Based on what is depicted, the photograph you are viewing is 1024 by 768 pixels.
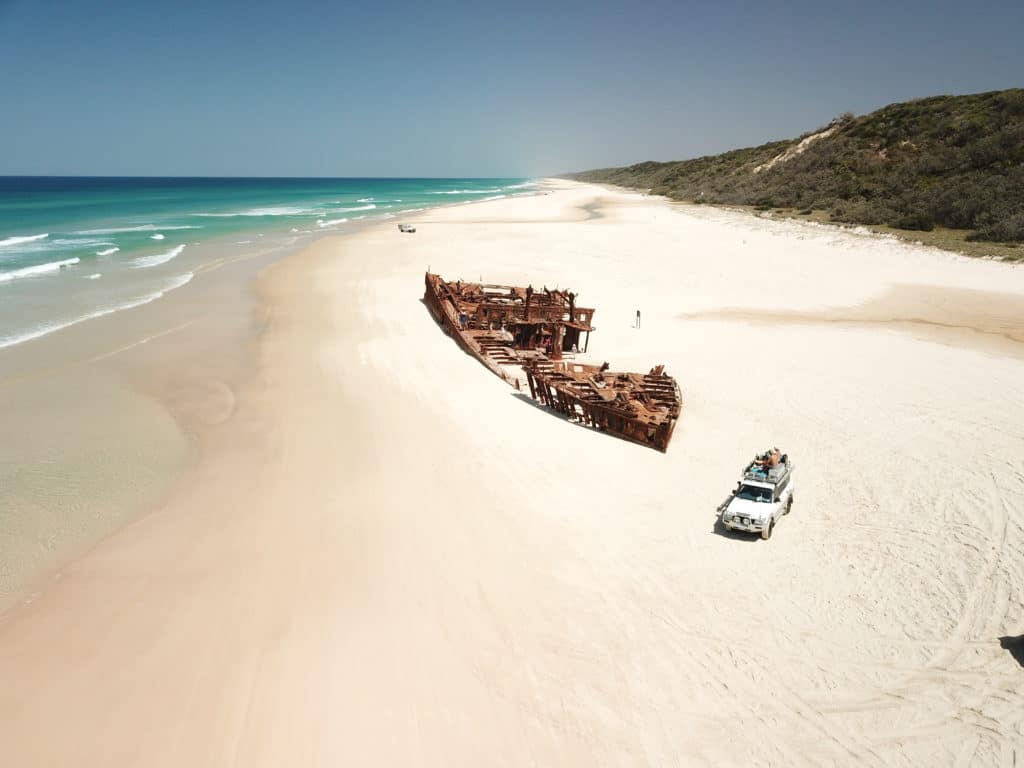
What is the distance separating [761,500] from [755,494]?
0.53 ft

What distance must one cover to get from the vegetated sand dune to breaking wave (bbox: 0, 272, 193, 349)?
507 inches

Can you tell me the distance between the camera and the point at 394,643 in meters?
9.31

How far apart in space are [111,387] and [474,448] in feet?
43.5

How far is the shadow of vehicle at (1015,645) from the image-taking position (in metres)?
8.91

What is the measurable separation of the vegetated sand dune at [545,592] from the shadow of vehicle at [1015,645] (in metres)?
0.19

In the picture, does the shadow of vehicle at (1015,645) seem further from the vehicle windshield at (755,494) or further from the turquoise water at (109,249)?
the turquoise water at (109,249)

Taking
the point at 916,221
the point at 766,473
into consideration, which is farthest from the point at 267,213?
the point at 766,473

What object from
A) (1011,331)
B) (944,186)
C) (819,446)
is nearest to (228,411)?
(819,446)

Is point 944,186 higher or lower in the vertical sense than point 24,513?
higher

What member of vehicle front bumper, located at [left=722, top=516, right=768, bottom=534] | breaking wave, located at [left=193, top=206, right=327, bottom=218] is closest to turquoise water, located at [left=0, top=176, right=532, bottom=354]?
breaking wave, located at [left=193, top=206, right=327, bottom=218]

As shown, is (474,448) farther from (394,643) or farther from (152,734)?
(152,734)

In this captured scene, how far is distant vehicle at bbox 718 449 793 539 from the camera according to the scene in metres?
11.6

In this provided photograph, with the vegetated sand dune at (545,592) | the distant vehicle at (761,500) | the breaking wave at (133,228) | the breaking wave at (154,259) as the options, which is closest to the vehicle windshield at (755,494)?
the distant vehicle at (761,500)

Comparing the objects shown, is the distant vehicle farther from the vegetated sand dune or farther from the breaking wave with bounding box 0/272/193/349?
Answer: the breaking wave with bounding box 0/272/193/349
